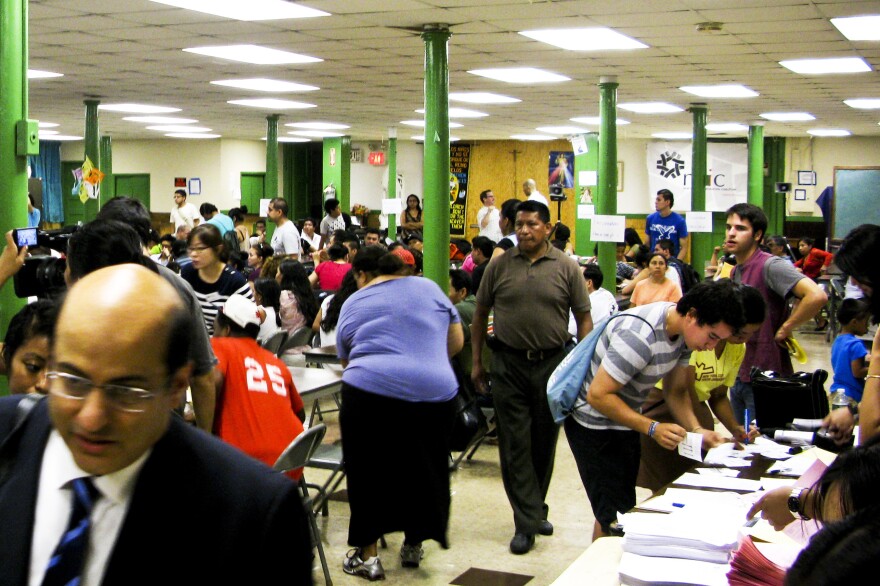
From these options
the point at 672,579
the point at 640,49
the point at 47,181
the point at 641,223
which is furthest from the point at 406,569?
the point at 47,181

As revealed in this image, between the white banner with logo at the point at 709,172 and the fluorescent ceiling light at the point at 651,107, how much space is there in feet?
17.5

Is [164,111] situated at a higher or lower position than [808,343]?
higher

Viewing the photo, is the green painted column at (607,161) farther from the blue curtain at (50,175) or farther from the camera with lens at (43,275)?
the blue curtain at (50,175)

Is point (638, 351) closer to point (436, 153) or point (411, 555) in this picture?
point (411, 555)

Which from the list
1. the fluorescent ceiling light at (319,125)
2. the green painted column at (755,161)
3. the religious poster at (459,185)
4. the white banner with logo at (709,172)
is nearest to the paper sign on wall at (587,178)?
the green painted column at (755,161)

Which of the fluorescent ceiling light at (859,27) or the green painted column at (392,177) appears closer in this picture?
the fluorescent ceiling light at (859,27)

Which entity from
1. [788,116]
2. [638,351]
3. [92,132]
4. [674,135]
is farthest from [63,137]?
[638,351]

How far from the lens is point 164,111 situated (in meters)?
16.2

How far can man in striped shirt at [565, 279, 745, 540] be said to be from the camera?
12.8ft

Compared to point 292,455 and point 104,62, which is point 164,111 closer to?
point 104,62

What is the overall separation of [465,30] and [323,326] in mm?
2666

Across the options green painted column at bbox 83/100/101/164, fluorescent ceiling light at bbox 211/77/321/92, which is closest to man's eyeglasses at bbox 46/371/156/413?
fluorescent ceiling light at bbox 211/77/321/92

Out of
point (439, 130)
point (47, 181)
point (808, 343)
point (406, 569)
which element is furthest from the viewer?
point (47, 181)

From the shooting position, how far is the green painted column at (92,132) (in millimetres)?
14070
